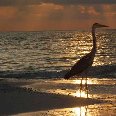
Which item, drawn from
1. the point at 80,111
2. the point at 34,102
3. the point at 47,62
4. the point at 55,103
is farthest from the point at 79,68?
the point at 47,62

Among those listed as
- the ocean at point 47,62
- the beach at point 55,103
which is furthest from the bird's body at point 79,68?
the ocean at point 47,62

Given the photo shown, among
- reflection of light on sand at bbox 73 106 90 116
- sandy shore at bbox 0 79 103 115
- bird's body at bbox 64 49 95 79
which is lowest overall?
reflection of light on sand at bbox 73 106 90 116

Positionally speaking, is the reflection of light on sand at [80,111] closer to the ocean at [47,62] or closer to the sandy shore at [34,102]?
the sandy shore at [34,102]

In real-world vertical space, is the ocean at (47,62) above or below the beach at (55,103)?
above

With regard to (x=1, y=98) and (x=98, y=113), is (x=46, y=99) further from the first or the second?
(x=98, y=113)

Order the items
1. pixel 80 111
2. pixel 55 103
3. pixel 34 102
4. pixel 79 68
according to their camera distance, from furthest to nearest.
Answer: pixel 79 68 < pixel 34 102 < pixel 55 103 < pixel 80 111

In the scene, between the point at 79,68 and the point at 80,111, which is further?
the point at 79,68

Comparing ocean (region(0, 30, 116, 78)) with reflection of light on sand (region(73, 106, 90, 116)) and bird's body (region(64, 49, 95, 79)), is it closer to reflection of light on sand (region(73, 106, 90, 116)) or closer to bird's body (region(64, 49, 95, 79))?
bird's body (region(64, 49, 95, 79))

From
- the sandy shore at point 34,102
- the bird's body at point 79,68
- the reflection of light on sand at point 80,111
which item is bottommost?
the reflection of light on sand at point 80,111

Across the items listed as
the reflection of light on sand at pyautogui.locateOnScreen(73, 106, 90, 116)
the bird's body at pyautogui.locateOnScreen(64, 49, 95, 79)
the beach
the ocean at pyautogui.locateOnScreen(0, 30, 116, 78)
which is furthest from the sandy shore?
the ocean at pyautogui.locateOnScreen(0, 30, 116, 78)

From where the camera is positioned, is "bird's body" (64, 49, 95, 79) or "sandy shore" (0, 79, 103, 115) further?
"bird's body" (64, 49, 95, 79)

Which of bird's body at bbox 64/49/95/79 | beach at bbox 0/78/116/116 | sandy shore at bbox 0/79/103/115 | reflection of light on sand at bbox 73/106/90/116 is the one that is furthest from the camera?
bird's body at bbox 64/49/95/79

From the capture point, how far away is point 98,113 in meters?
13.8

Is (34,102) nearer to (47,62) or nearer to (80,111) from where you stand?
(80,111)
